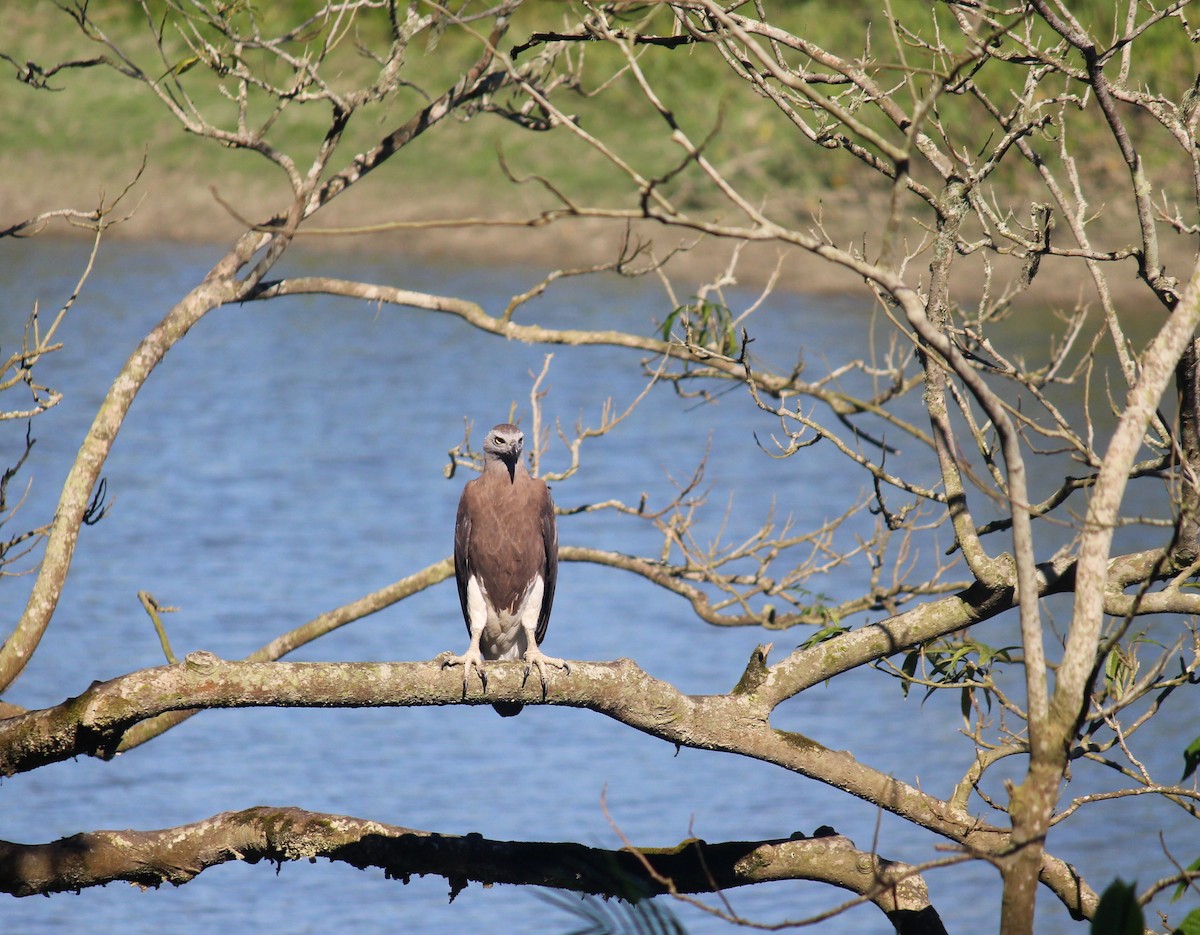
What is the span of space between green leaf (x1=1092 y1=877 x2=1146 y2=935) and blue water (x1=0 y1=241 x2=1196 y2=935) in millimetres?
3221

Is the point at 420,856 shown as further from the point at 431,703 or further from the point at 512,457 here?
the point at 512,457

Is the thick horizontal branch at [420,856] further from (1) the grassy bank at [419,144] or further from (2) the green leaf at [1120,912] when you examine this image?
(1) the grassy bank at [419,144]

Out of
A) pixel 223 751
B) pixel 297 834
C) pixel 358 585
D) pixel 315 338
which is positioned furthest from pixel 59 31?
pixel 297 834

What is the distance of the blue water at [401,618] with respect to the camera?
32.6 feet

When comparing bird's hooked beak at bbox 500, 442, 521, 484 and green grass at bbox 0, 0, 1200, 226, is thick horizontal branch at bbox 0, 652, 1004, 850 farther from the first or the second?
green grass at bbox 0, 0, 1200, 226

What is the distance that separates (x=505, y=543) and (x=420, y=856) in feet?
6.68

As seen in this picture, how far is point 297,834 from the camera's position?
4828 millimetres

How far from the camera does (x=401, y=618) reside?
47.6 ft

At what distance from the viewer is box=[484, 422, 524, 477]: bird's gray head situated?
259 inches

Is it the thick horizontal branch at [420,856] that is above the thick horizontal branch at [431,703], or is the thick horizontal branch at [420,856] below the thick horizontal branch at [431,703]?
below

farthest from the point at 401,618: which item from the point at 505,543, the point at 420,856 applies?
the point at 420,856

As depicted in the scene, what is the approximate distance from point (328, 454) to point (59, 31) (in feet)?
32.3

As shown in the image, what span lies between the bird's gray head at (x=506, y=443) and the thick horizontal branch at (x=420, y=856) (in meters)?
2.13

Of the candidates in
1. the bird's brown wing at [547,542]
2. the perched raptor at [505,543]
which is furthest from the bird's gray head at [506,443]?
the bird's brown wing at [547,542]
